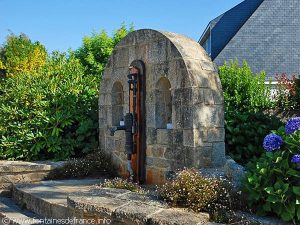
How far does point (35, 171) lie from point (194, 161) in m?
2.88

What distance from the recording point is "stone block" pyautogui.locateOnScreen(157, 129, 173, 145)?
18.8ft

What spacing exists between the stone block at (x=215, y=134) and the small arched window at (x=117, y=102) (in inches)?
81.9

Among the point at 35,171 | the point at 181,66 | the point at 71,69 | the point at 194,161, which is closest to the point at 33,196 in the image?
the point at 35,171

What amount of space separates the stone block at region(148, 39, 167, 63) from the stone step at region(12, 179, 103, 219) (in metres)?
1.96

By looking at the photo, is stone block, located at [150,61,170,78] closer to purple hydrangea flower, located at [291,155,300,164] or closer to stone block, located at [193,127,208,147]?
stone block, located at [193,127,208,147]

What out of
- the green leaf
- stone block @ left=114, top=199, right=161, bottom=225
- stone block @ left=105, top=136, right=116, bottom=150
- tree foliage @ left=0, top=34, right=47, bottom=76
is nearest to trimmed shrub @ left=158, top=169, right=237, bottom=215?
stone block @ left=114, top=199, right=161, bottom=225

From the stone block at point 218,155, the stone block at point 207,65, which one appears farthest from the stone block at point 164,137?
A: the stone block at point 207,65

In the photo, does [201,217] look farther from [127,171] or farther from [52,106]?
[52,106]

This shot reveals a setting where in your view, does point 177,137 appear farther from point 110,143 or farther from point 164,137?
point 110,143

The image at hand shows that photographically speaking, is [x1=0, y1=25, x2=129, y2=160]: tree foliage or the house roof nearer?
[x1=0, y1=25, x2=129, y2=160]: tree foliage

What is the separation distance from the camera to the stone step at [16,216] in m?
5.07

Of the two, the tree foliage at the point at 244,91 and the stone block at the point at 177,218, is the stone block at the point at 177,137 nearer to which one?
the stone block at the point at 177,218

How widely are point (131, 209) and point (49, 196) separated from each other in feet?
6.34

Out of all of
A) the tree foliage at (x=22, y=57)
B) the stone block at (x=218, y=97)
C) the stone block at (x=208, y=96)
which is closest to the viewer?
the stone block at (x=208, y=96)
